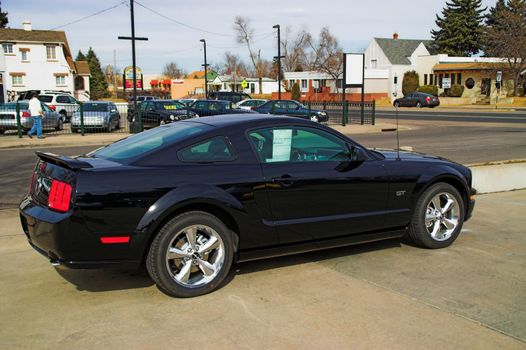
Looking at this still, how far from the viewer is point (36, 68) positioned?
5781 centimetres

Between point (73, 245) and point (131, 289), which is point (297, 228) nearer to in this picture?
point (131, 289)

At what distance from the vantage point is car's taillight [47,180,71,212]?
13.3 ft

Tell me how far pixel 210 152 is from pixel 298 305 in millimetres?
1525

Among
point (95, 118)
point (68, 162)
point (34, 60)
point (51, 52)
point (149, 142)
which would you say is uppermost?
point (51, 52)

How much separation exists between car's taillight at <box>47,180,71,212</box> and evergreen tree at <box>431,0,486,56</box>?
79.4 m

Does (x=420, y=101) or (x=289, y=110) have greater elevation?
(x=420, y=101)

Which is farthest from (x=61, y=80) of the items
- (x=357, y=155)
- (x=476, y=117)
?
(x=357, y=155)

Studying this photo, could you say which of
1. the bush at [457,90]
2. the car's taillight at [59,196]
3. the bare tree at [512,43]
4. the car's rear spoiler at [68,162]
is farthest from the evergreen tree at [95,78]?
the car's taillight at [59,196]

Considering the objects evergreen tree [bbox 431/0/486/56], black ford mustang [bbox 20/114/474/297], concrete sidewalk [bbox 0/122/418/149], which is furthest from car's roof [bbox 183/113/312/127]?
evergreen tree [bbox 431/0/486/56]

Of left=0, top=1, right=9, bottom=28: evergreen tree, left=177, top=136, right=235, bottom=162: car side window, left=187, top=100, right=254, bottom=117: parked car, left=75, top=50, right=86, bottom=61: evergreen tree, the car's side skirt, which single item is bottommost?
the car's side skirt

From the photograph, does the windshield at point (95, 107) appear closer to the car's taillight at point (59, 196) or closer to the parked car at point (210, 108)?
the parked car at point (210, 108)

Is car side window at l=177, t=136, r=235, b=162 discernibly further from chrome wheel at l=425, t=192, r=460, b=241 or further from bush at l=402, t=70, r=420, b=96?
bush at l=402, t=70, r=420, b=96

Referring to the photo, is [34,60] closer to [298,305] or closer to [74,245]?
[74,245]

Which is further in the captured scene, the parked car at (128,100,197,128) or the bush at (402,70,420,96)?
the bush at (402,70,420,96)
